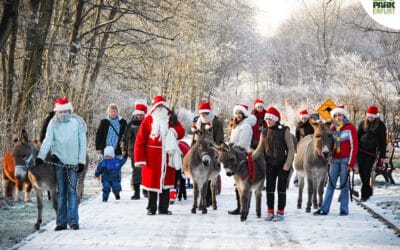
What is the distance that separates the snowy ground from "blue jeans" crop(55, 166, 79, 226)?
0.79ft

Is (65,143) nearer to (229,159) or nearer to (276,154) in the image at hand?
(229,159)

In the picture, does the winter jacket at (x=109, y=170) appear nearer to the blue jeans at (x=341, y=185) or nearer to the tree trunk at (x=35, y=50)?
the tree trunk at (x=35, y=50)

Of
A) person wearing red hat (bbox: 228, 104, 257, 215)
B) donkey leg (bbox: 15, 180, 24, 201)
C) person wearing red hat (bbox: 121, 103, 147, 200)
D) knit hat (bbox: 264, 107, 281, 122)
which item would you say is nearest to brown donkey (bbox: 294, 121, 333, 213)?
knit hat (bbox: 264, 107, 281, 122)

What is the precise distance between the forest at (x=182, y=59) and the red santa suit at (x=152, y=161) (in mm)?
3100

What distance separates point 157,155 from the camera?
13281 millimetres

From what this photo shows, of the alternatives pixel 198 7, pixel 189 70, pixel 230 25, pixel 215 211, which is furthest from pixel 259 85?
pixel 215 211

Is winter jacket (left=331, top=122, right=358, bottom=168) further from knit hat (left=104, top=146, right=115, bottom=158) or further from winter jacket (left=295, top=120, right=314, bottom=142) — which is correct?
knit hat (left=104, top=146, right=115, bottom=158)

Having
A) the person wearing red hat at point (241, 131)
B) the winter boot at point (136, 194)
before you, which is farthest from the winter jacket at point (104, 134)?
the person wearing red hat at point (241, 131)

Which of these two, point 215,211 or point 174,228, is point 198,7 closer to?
point 215,211

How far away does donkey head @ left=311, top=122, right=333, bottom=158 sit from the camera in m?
13.1

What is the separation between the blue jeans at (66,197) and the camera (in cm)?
1096

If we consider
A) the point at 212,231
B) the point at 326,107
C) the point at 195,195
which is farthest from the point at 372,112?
the point at 326,107

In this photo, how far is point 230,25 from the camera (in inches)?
2751

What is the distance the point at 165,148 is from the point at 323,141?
2968 millimetres
